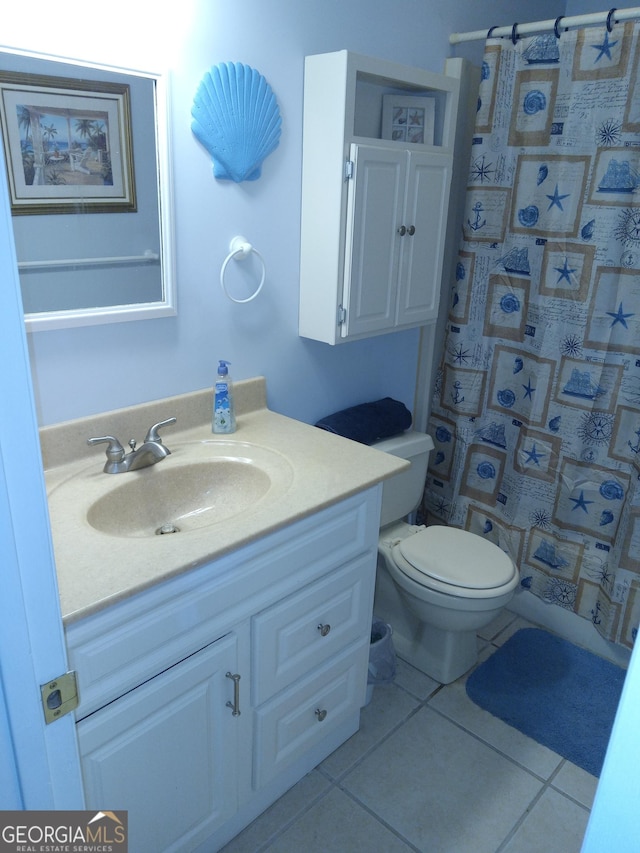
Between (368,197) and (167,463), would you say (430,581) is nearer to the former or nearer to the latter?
(167,463)

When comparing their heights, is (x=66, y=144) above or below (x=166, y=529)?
above

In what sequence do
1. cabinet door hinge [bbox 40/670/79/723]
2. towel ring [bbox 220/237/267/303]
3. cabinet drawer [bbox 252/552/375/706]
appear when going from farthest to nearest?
towel ring [bbox 220/237/267/303]
cabinet drawer [bbox 252/552/375/706]
cabinet door hinge [bbox 40/670/79/723]

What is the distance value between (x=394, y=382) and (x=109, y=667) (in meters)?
1.57

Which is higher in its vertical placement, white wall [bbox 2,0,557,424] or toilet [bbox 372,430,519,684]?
white wall [bbox 2,0,557,424]

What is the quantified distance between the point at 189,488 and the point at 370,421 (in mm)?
745

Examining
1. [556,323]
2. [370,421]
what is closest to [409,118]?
[556,323]

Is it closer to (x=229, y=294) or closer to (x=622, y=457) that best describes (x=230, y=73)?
(x=229, y=294)

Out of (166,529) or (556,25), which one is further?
(556,25)

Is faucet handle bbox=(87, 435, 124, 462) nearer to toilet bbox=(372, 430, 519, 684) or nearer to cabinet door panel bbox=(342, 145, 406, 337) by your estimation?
cabinet door panel bbox=(342, 145, 406, 337)

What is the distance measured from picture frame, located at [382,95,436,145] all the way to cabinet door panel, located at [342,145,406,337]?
8.1 inches

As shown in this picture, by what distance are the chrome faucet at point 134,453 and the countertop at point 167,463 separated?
2 centimetres

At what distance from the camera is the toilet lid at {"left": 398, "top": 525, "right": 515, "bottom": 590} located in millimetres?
1985

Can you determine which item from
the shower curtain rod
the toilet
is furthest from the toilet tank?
the shower curtain rod

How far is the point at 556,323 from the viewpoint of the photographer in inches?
85.7
